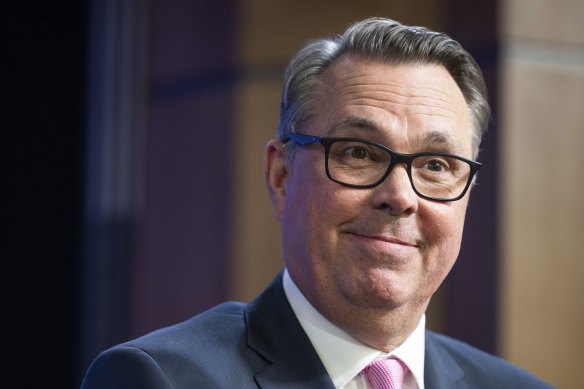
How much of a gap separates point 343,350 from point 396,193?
300 mm

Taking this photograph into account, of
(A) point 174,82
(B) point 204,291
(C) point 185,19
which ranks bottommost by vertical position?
(B) point 204,291

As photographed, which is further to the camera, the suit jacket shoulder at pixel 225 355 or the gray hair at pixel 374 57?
the gray hair at pixel 374 57

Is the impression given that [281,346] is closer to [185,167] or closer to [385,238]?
[385,238]

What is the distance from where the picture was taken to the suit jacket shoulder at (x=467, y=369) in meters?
1.74

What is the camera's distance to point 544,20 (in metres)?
3.21

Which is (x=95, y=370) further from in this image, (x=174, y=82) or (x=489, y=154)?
(x=174, y=82)

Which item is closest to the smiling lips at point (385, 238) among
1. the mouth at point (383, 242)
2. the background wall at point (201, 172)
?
the mouth at point (383, 242)

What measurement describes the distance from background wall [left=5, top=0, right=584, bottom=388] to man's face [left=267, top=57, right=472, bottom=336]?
1.54m

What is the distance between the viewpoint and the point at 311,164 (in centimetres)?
160

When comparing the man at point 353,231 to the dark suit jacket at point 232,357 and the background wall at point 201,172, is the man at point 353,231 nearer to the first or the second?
the dark suit jacket at point 232,357

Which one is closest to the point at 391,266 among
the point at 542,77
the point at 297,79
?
the point at 297,79

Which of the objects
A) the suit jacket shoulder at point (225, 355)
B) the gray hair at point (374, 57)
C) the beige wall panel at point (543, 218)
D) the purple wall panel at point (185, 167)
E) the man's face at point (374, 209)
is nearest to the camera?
the suit jacket shoulder at point (225, 355)

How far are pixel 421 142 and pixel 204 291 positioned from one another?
2.53 m

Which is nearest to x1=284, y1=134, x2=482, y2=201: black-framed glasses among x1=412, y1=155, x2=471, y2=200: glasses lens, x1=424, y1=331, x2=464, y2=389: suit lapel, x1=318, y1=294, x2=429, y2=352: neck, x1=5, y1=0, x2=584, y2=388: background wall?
x1=412, y1=155, x2=471, y2=200: glasses lens
